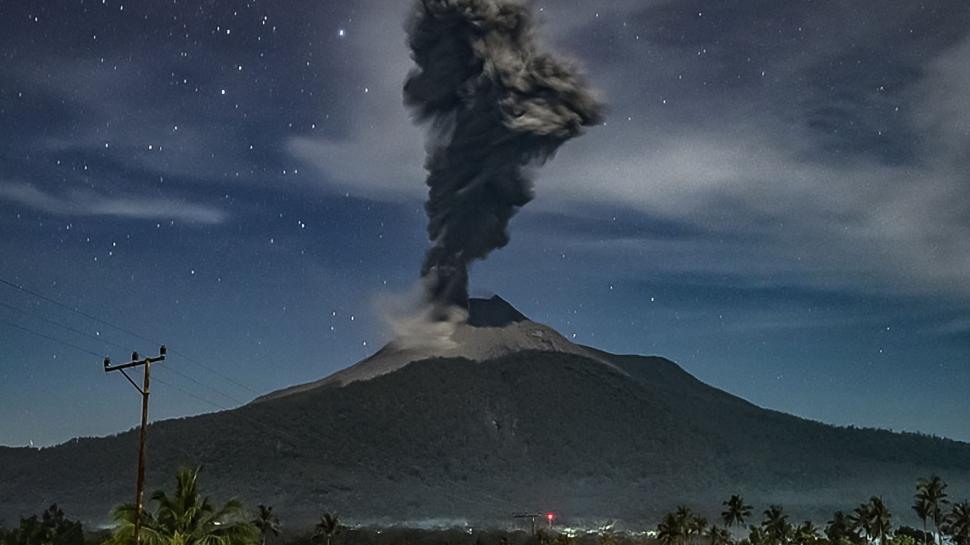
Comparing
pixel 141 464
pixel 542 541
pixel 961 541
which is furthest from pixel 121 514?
pixel 542 541

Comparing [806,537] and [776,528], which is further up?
[776,528]

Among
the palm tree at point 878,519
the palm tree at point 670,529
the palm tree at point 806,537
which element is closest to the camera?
the palm tree at point 878,519

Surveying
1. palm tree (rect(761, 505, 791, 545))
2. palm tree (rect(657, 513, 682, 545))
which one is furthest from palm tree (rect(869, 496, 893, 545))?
palm tree (rect(657, 513, 682, 545))

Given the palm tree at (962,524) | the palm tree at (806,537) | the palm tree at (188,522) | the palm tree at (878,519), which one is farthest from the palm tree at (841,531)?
the palm tree at (188,522)

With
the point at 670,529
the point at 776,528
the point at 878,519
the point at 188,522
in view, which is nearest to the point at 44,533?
the point at 188,522

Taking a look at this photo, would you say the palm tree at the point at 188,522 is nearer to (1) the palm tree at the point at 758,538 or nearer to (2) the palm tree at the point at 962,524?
(2) the palm tree at the point at 962,524

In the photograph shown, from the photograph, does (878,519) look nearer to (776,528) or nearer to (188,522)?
(776,528)

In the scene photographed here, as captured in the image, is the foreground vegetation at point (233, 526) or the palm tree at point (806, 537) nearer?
the foreground vegetation at point (233, 526)

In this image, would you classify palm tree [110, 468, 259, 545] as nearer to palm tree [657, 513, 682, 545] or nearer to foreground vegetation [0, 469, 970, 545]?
foreground vegetation [0, 469, 970, 545]
